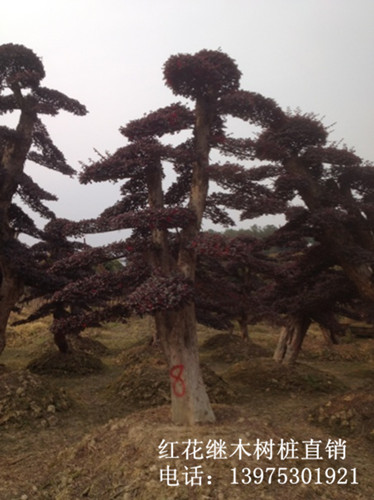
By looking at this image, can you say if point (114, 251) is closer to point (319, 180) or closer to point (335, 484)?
point (335, 484)

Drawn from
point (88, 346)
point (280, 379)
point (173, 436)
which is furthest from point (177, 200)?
point (88, 346)

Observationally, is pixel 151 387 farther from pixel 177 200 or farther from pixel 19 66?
pixel 19 66

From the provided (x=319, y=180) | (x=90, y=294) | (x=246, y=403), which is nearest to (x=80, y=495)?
(x=90, y=294)

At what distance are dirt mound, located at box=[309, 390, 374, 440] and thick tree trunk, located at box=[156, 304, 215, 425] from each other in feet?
12.6

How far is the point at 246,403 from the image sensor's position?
12.8 m

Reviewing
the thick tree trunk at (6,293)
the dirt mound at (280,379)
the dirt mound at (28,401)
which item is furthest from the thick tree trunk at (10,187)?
the dirt mound at (280,379)

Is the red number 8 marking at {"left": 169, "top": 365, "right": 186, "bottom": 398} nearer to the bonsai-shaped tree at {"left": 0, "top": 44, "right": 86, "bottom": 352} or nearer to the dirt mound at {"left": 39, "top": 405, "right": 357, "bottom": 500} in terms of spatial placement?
the dirt mound at {"left": 39, "top": 405, "right": 357, "bottom": 500}

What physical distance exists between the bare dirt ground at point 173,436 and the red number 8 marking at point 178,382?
703 mm

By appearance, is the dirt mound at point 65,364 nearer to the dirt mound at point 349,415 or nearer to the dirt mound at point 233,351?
the dirt mound at point 233,351

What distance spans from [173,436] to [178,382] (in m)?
1.28

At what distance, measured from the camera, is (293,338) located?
16.8 metres

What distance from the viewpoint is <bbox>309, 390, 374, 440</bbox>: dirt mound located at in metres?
9.56

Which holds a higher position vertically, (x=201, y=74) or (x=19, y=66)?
(x=19, y=66)

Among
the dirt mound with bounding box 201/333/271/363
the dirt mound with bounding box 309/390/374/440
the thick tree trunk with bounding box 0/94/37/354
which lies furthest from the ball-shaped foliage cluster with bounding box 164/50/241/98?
the dirt mound with bounding box 201/333/271/363
